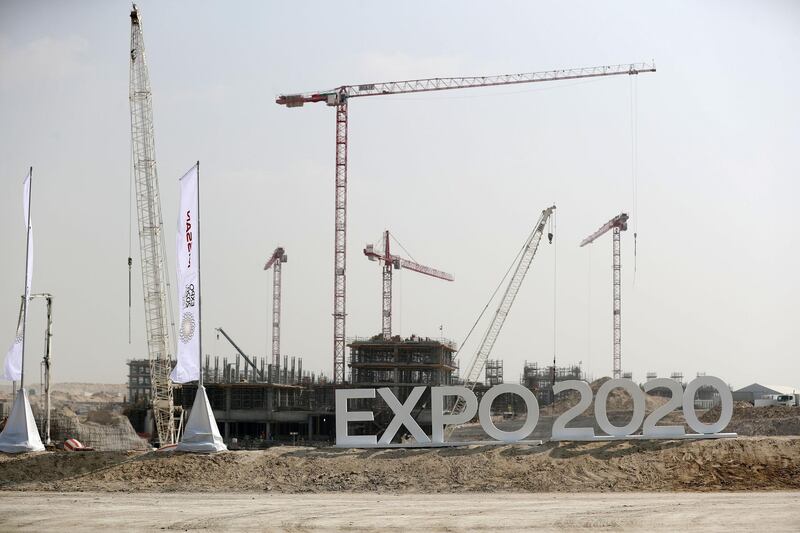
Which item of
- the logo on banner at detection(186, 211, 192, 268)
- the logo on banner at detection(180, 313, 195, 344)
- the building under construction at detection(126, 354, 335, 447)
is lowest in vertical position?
the building under construction at detection(126, 354, 335, 447)

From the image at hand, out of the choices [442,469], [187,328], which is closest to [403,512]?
[442,469]

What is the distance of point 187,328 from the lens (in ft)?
169

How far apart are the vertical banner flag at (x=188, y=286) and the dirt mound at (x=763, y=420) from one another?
3980cm

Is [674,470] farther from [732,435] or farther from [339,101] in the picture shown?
[339,101]

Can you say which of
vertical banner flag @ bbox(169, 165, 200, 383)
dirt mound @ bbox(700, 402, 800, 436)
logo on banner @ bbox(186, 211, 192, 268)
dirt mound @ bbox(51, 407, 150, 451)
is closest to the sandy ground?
vertical banner flag @ bbox(169, 165, 200, 383)

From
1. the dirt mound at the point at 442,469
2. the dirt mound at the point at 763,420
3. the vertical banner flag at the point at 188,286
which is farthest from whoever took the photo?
the dirt mound at the point at 763,420

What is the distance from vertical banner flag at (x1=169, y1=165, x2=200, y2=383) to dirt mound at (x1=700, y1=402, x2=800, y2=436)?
39.8 metres

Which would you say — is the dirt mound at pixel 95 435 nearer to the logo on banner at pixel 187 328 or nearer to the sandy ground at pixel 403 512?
the logo on banner at pixel 187 328

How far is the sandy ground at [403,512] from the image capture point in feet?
118

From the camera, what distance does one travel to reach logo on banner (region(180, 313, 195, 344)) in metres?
51.6

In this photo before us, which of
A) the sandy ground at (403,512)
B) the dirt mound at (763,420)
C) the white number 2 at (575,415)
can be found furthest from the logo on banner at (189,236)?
the dirt mound at (763,420)

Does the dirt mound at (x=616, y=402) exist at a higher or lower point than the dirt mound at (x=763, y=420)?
lower

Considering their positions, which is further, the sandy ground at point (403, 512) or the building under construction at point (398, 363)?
the building under construction at point (398, 363)

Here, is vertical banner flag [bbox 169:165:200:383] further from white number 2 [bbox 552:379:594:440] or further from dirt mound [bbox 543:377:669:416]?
dirt mound [bbox 543:377:669:416]
